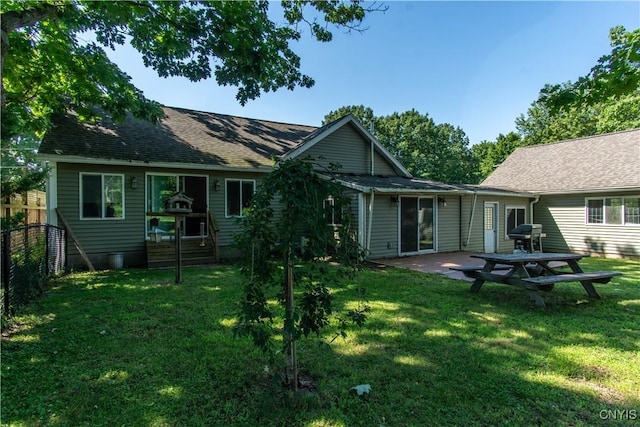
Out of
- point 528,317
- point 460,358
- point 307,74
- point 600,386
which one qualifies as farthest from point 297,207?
point 307,74

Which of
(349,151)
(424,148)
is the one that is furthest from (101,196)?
(424,148)

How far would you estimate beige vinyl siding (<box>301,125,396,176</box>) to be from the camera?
13.0 meters

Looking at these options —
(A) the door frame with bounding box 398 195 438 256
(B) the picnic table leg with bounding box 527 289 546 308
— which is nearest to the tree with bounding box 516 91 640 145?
(A) the door frame with bounding box 398 195 438 256

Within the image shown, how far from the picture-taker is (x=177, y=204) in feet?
25.4

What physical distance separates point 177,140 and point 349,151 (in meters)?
6.36

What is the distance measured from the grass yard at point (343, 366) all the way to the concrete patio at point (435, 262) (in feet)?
10.2

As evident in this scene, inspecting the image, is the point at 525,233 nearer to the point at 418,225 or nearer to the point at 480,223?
the point at 480,223

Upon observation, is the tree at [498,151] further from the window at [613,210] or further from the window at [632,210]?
the window at [632,210]

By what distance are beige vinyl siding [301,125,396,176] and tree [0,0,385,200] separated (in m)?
3.67

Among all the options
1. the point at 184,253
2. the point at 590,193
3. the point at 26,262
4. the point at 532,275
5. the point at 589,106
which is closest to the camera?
the point at 589,106

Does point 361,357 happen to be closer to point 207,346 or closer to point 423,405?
point 423,405

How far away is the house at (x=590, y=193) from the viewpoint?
12414mm

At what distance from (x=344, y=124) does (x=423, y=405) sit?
1175 cm

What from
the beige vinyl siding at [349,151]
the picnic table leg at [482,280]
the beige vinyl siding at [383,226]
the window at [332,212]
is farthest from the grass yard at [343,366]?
the beige vinyl siding at [349,151]
